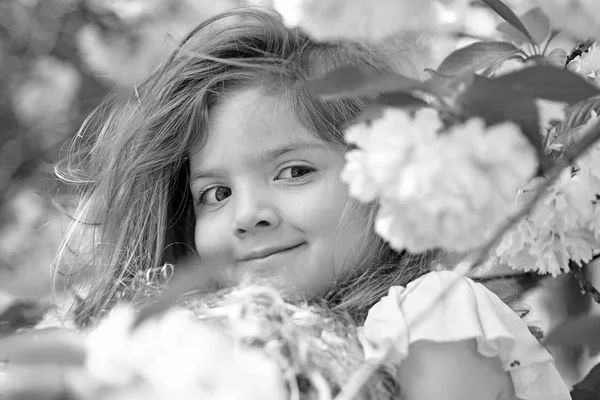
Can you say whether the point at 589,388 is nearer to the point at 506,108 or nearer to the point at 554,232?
the point at 554,232

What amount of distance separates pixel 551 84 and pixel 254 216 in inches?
30.2

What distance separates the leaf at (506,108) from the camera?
0.62 m

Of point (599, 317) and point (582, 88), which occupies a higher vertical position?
point (582, 88)

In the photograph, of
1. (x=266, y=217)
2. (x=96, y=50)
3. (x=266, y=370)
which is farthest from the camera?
(x=96, y=50)

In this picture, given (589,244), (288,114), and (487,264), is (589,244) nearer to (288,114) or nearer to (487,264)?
(487,264)

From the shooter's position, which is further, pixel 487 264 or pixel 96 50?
pixel 96 50

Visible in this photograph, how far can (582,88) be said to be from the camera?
64 centimetres

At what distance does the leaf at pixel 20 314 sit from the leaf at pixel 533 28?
783 millimetres

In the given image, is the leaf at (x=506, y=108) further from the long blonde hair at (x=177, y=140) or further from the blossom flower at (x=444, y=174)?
the long blonde hair at (x=177, y=140)

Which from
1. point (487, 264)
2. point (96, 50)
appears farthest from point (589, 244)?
point (96, 50)

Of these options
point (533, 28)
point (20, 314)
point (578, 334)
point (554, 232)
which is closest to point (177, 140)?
point (20, 314)

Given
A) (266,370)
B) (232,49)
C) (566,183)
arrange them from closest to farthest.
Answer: (266,370) → (566,183) → (232,49)

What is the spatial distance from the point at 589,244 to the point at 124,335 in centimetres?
76

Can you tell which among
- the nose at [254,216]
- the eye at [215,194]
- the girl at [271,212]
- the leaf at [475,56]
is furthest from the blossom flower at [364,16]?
the eye at [215,194]
